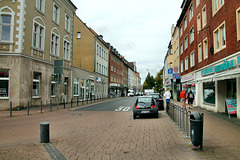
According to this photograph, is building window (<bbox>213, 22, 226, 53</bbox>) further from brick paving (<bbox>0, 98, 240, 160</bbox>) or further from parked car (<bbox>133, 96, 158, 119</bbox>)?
brick paving (<bbox>0, 98, 240, 160</bbox>)

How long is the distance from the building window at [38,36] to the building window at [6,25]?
6.86ft

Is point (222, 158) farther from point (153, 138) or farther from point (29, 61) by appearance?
point (29, 61)

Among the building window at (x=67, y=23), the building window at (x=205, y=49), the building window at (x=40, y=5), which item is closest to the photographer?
the building window at (x=205, y=49)

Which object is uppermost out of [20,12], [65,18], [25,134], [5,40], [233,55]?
[65,18]

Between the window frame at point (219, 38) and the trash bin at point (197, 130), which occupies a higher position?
the window frame at point (219, 38)

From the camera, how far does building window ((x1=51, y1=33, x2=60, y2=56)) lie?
2196 centimetres

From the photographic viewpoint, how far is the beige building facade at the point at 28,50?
16.2m

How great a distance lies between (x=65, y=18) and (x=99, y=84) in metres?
20.7

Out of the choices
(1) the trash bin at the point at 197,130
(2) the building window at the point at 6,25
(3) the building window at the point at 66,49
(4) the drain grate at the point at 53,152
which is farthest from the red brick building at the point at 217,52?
(2) the building window at the point at 6,25

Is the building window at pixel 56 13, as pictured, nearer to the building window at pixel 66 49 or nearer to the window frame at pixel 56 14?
the window frame at pixel 56 14

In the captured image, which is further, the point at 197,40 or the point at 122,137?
the point at 197,40

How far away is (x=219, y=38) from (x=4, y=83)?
649 inches

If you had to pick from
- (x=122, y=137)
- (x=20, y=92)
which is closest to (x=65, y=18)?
(x=20, y=92)

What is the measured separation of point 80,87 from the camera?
30.9 meters
